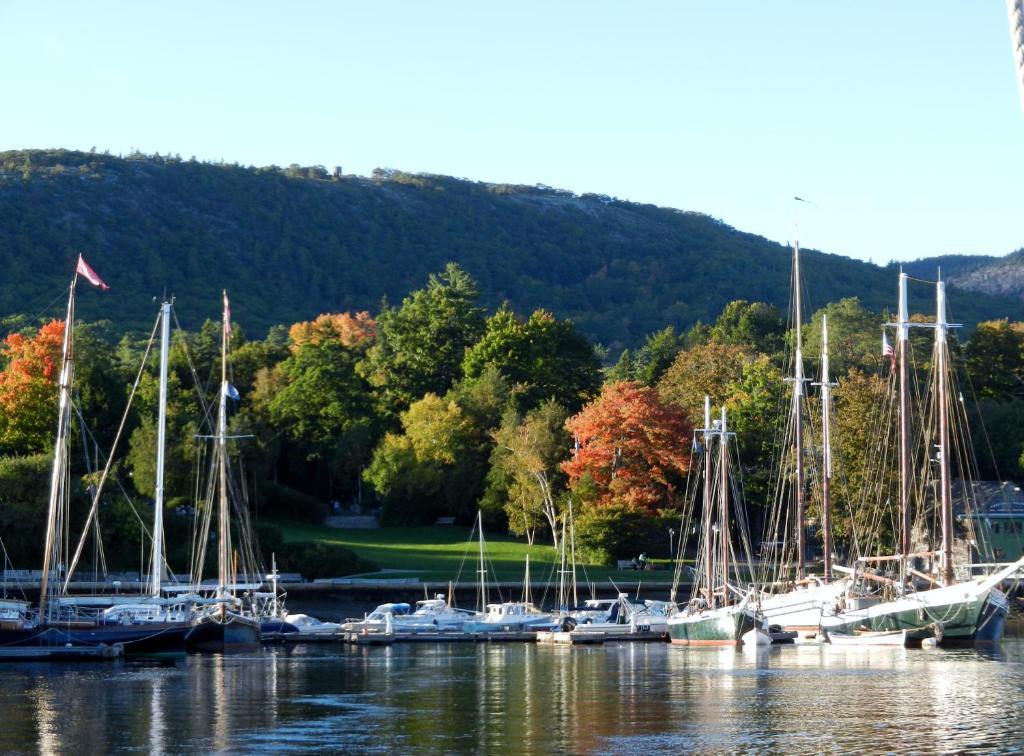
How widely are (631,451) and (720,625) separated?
28137 millimetres

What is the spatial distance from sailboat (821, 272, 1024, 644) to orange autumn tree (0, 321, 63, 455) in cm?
4728

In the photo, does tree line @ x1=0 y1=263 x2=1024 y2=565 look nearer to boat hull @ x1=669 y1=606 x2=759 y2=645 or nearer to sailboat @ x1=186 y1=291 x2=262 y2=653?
sailboat @ x1=186 y1=291 x2=262 y2=653

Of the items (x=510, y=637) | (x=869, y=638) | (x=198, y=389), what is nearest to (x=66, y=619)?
(x=198, y=389)

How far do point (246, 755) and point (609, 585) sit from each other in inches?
2055

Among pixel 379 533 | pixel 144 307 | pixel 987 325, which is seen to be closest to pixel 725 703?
pixel 379 533

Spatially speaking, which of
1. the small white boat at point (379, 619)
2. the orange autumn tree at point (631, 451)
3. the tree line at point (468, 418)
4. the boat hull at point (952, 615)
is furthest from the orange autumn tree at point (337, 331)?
the boat hull at point (952, 615)

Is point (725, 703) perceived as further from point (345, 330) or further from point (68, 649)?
point (345, 330)

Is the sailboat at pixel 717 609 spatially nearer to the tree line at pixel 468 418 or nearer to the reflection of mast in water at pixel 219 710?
the tree line at pixel 468 418

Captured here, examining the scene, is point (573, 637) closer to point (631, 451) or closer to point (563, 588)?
point (563, 588)

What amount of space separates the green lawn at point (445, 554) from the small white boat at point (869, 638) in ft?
70.8

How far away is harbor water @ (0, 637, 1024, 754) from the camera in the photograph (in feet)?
108

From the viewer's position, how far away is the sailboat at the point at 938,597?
57812 millimetres

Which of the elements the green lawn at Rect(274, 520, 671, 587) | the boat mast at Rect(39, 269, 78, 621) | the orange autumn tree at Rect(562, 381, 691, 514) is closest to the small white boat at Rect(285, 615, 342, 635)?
the green lawn at Rect(274, 520, 671, 587)

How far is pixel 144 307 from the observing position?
596 ft
